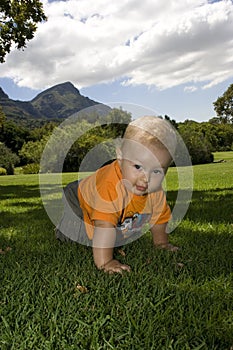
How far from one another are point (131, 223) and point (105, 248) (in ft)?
1.95

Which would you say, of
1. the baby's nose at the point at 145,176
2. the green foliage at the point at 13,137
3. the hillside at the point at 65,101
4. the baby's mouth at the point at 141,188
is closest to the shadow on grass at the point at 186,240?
the baby's mouth at the point at 141,188

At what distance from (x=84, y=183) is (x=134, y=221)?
0.62 meters

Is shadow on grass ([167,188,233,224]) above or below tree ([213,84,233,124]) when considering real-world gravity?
below

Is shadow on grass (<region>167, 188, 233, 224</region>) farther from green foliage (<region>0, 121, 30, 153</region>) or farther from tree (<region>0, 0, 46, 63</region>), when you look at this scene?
green foliage (<region>0, 121, 30, 153</region>)

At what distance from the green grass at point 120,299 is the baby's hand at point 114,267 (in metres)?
0.09

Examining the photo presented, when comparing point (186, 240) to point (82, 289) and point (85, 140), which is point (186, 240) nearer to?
point (85, 140)

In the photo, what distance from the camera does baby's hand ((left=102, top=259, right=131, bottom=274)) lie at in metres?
2.80

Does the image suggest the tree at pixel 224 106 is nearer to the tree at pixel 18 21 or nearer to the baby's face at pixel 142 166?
the tree at pixel 18 21

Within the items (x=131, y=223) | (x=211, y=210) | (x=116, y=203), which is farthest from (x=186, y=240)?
(x=211, y=210)

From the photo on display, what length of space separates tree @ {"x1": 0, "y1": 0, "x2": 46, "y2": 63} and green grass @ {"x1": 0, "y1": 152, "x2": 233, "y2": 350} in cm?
1184

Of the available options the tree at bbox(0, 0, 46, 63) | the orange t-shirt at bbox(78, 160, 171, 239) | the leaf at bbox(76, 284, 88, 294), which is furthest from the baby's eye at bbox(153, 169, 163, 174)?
the tree at bbox(0, 0, 46, 63)

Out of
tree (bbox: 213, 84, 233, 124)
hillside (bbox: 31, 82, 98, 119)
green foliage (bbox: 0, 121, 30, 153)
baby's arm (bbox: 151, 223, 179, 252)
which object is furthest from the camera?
green foliage (bbox: 0, 121, 30, 153)

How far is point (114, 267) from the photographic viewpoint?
9.39ft

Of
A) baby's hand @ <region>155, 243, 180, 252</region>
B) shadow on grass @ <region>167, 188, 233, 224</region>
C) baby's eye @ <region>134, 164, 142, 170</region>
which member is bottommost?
baby's hand @ <region>155, 243, 180, 252</region>
